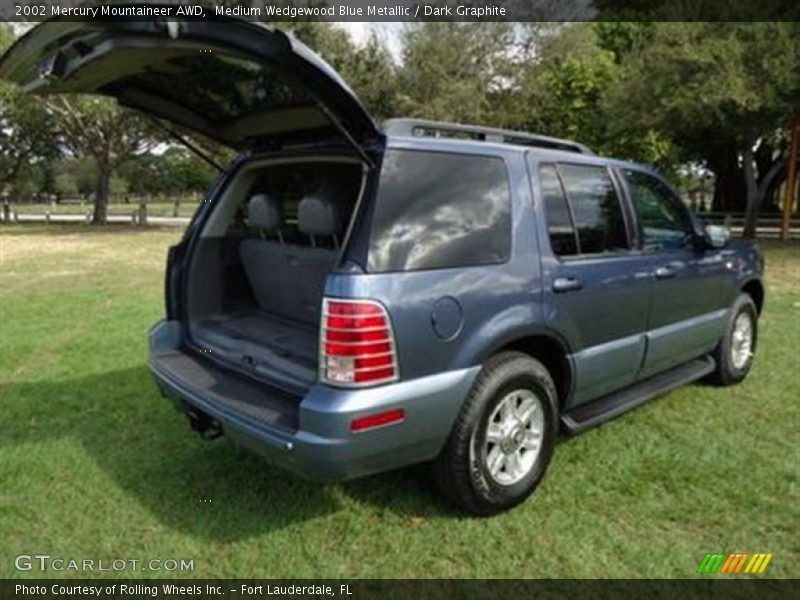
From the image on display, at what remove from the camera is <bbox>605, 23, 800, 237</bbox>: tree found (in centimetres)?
1374

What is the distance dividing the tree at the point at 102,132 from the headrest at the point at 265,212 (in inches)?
808

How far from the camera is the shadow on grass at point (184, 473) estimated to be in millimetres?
3316

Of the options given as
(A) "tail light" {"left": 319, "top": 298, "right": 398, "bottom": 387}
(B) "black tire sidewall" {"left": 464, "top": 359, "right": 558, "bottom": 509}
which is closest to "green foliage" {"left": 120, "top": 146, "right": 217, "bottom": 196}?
(B) "black tire sidewall" {"left": 464, "top": 359, "right": 558, "bottom": 509}

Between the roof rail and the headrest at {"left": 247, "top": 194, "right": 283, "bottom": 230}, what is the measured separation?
42.4 inches

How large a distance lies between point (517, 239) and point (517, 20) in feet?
88.9

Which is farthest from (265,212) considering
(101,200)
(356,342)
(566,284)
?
(101,200)

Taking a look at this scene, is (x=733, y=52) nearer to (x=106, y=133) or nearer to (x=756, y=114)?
(x=756, y=114)

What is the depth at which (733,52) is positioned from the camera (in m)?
13.9

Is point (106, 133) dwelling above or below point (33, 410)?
above

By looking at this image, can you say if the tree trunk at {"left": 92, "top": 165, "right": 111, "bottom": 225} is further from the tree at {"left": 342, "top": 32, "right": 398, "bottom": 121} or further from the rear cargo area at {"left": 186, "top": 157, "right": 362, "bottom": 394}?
the rear cargo area at {"left": 186, "top": 157, "right": 362, "bottom": 394}

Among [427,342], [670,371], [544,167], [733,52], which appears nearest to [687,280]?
[670,371]

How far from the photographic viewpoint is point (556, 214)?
3.60 m
